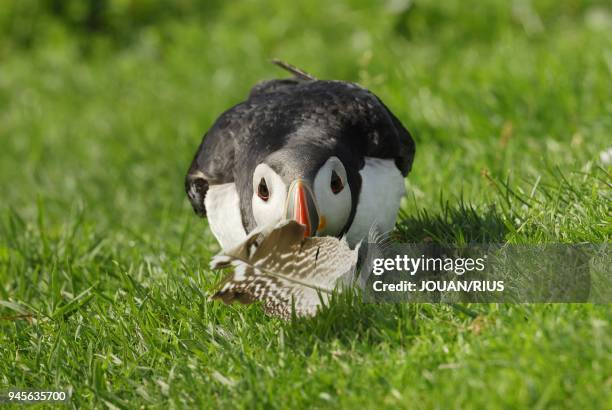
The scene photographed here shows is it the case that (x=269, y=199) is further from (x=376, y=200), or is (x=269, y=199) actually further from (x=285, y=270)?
(x=376, y=200)

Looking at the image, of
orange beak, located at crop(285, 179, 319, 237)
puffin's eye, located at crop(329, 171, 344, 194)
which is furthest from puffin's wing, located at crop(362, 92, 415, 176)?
orange beak, located at crop(285, 179, 319, 237)

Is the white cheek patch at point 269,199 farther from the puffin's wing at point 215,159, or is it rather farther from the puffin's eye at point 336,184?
the puffin's wing at point 215,159

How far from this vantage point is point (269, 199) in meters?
3.00

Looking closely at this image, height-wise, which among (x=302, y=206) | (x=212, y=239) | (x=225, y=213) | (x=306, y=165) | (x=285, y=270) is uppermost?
(x=306, y=165)

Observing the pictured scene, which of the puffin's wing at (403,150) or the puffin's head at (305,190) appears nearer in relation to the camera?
the puffin's head at (305,190)

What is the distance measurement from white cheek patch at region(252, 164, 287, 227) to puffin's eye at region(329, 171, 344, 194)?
0.72 feet

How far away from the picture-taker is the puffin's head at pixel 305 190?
113 inches

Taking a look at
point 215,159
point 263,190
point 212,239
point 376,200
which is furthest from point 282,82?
point 263,190

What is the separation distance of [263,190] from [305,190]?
228 millimetres

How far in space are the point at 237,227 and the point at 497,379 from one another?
1312 mm

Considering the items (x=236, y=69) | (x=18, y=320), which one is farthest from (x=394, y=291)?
(x=236, y=69)

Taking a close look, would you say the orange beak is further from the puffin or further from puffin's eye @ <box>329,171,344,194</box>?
puffin's eye @ <box>329,171,344,194</box>

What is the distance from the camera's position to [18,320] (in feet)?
12.1

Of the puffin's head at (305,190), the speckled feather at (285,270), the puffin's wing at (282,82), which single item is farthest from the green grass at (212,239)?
the puffin's wing at (282,82)
